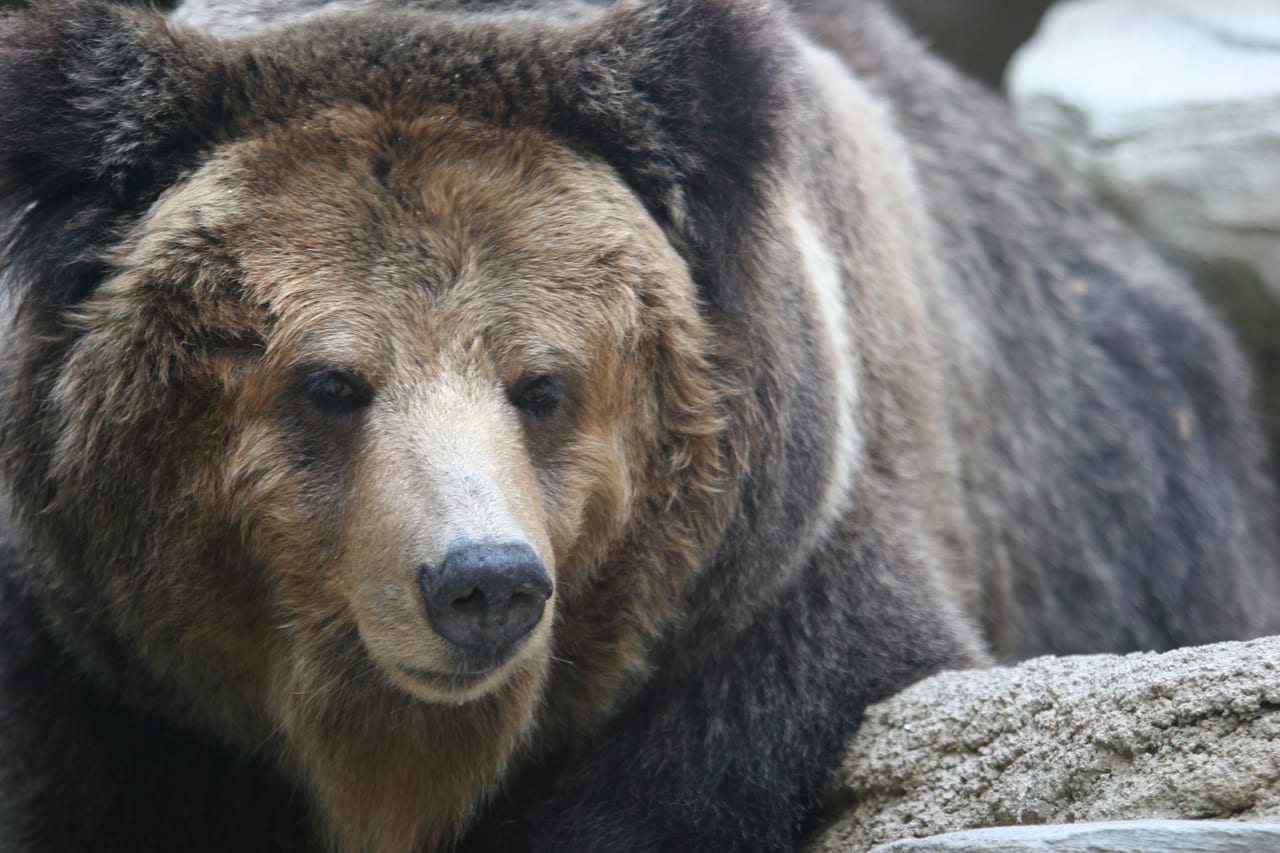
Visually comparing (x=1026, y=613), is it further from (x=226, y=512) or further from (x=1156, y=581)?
(x=226, y=512)

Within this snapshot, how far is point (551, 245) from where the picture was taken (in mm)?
3375

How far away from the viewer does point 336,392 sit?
3.24 meters

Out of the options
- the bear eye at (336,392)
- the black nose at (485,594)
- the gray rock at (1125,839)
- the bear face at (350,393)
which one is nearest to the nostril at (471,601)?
the black nose at (485,594)

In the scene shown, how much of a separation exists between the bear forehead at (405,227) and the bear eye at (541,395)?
0.12 m

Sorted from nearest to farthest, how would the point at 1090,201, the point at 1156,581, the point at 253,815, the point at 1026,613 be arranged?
1. the point at 253,815
2. the point at 1026,613
3. the point at 1156,581
4. the point at 1090,201

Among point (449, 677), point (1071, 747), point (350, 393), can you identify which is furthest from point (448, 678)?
point (1071, 747)

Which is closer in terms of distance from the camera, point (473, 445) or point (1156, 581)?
point (473, 445)

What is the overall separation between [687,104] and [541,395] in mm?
708

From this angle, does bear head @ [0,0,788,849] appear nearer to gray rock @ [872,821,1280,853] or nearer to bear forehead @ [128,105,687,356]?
bear forehead @ [128,105,687,356]

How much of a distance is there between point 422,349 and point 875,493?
145 centimetres

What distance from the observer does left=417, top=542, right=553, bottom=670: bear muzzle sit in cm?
286

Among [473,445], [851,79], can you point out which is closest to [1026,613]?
[851,79]

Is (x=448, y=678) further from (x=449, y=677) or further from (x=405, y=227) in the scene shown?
(x=405, y=227)

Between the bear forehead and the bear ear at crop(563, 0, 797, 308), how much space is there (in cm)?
12
